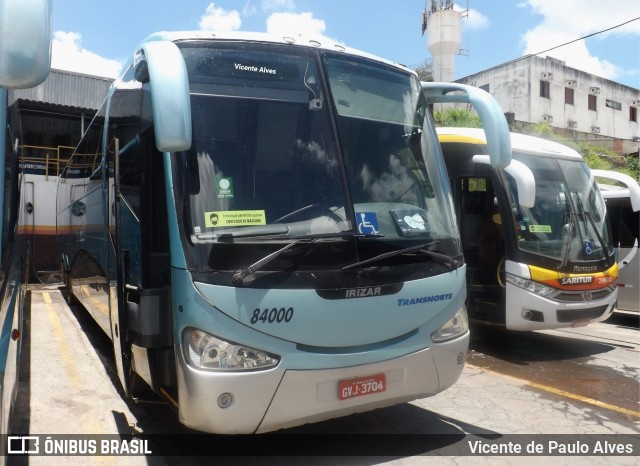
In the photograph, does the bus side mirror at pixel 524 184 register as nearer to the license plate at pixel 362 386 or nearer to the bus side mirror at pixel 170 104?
the license plate at pixel 362 386

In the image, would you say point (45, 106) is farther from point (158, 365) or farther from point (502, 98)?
point (502, 98)

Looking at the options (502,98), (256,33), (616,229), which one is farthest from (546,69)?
(256,33)

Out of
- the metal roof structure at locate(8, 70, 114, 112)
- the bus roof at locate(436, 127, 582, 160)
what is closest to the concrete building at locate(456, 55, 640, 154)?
the metal roof structure at locate(8, 70, 114, 112)

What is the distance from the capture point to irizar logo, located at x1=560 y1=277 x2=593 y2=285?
6.96 meters

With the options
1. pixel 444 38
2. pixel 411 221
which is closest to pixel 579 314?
pixel 411 221

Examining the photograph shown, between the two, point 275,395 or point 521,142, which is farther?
point 521,142

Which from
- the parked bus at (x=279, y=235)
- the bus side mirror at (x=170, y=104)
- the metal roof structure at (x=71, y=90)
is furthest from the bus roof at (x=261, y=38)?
the metal roof structure at (x=71, y=90)

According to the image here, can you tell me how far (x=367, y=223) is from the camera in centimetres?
373

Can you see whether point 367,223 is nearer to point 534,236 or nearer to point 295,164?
point 295,164

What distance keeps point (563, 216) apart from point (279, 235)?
17.3 ft

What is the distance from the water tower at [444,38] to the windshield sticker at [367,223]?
151 feet

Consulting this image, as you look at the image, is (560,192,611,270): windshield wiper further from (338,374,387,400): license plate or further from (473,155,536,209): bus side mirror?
(338,374,387,400): license plate

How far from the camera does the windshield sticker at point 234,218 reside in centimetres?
342

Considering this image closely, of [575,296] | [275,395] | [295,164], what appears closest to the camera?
[275,395]
